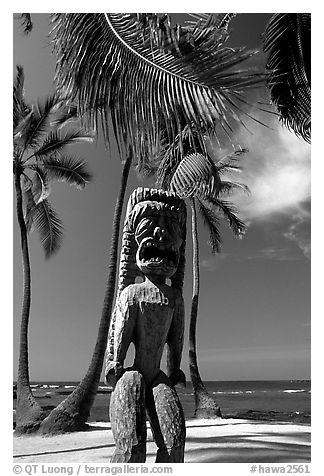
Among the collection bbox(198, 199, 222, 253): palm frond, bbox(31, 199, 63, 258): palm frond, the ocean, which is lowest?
the ocean

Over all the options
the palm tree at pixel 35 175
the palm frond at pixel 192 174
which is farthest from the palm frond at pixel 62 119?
the palm frond at pixel 192 174

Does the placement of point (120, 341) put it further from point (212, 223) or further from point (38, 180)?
point (212, 223)

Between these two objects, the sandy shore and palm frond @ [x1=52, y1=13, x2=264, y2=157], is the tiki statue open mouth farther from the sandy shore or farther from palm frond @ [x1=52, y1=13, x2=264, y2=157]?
the sandy shore

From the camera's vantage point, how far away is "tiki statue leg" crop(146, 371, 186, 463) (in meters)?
4.50

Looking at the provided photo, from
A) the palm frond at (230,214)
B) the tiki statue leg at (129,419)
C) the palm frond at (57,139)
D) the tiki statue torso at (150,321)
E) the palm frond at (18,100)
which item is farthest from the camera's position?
the palm frond at (230,214)

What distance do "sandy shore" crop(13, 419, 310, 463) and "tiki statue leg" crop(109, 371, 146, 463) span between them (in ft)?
14.3

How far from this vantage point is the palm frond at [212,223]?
56.2 ft

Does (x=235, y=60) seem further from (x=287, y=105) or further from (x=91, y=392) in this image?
(x=91, y=392)

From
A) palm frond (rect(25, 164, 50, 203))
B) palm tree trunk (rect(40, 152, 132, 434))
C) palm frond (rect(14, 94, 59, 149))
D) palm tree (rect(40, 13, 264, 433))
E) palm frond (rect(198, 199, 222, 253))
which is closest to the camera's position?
palm tree (rect(40, 13, 264, 433))

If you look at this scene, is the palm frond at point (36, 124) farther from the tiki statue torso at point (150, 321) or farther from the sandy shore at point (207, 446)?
the tiki statue torso at point (150, 321)

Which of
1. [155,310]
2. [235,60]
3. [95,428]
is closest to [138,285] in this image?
[155,310]

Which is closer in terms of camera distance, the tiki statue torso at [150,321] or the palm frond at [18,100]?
the tiki statue torso at [150,321]

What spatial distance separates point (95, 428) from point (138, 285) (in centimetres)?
847

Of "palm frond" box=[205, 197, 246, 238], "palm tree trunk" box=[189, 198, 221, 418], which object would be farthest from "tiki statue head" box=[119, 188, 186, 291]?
"palm frond" box=[205, 197, 246, 238]
